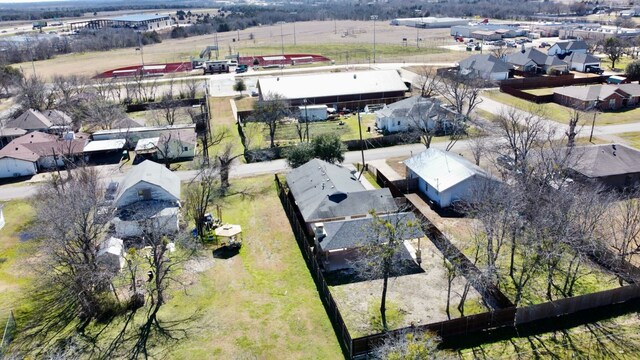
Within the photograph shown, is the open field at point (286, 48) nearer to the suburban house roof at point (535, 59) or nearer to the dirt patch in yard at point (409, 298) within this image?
the suburban house roof at point (535, 59)

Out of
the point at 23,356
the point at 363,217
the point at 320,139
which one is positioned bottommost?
the point at 23,356

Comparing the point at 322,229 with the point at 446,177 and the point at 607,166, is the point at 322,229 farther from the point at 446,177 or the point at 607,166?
the point at 607,166

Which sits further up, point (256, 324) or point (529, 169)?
point (529, 169)

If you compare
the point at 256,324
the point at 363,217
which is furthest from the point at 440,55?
the point at 256,324

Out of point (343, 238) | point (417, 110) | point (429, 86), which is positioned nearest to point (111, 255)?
point (343, 238)

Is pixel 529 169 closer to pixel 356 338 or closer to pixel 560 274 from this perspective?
pixel 560 274

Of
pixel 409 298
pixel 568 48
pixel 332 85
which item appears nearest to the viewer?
pixel 409 298

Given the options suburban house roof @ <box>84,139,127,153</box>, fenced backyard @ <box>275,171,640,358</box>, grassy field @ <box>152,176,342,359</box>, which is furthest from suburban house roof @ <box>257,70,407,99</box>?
fenced backyard @ <box>275,171,640,358</box>
